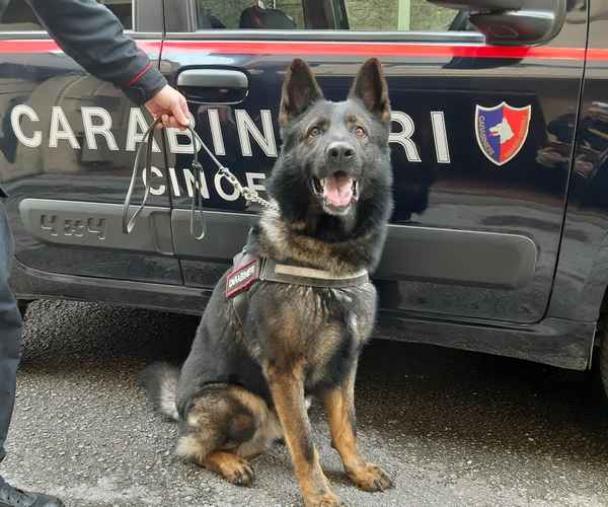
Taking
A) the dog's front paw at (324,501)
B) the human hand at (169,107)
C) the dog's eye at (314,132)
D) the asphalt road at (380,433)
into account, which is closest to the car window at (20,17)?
the human hand at (169,107)

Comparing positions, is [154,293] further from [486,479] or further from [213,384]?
[486,479]

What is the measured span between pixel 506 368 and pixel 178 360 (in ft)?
5.12

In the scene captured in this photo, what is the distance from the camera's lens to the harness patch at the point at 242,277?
2.21 metres

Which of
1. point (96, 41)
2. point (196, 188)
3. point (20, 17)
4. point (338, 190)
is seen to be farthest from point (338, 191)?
point (20, 17)

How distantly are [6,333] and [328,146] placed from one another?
107cm

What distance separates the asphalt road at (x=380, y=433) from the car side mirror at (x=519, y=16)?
1.49 m

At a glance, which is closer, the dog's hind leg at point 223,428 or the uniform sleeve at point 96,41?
the uniform sleeve at point 96,41

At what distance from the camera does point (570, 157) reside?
6.95ft

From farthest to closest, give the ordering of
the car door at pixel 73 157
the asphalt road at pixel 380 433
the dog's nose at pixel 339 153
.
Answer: the car door at pixel 73 157 < the asphalt road at pixel 380 433 < the dog's nose at pixel 339 153

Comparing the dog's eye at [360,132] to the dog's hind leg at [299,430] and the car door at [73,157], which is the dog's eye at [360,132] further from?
the car door at [73,157]

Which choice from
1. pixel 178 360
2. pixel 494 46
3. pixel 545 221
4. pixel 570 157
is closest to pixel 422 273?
pixel 545 221

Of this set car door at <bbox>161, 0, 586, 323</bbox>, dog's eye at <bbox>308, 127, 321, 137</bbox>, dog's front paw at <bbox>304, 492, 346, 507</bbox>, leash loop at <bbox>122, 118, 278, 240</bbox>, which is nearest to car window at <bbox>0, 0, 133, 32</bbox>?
car door at <bbox>161, 0, 586, 323</bbox>

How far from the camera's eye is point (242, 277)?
225 centimetres

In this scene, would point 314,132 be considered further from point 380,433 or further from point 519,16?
point 380,433
